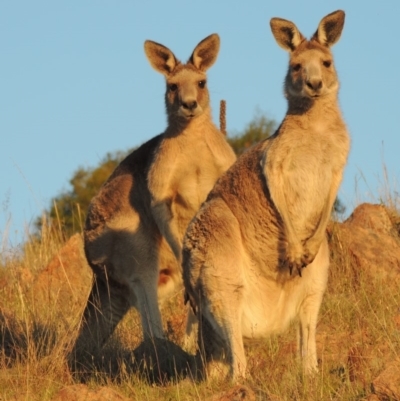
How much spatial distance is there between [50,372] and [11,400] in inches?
22.0

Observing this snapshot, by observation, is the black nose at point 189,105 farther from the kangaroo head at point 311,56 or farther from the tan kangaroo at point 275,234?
the tan kangaroo at point 275,234

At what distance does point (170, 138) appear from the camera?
343 inches

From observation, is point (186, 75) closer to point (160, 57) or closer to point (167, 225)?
point (160, 57)

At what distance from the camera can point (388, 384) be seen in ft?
16.7

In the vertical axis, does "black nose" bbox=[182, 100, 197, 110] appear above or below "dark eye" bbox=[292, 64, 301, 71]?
below

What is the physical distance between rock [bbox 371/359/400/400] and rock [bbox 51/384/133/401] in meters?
1.38

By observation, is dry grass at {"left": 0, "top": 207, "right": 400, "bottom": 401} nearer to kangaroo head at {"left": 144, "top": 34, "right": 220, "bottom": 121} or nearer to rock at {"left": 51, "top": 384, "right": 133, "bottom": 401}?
rock at {"left": 51, "top": 384, "right": 133, "bottom": 401}

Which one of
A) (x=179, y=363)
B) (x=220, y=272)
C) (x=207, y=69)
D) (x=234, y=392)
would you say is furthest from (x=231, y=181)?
(x=207, y=69)

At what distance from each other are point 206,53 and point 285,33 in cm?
228

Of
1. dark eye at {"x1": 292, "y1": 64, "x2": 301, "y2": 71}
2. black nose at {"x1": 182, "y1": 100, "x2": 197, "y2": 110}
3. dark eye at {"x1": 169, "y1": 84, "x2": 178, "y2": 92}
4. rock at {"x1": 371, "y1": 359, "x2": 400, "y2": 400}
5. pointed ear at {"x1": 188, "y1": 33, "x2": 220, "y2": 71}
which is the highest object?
pointed ear at {"x1": 188, "y1": 33, "x2": 220, "y2": 71}

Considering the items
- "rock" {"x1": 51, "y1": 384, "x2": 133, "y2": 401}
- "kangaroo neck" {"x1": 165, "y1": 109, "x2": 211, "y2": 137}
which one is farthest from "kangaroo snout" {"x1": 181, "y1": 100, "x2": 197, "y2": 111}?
"rock" {"x1": 51, "y1": 384, "x2": 133, "y2": 401}

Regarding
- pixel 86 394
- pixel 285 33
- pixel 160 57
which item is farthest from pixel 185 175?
pixel 86 394

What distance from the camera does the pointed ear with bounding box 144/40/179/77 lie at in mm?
9117

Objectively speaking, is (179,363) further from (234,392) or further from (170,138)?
(170,138)
